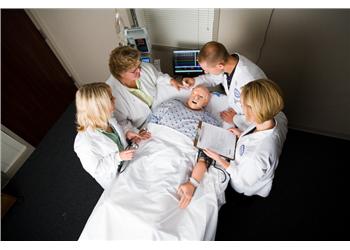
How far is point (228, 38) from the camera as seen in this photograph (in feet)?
6.33

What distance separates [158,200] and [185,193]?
0.17m

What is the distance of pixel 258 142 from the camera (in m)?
1.36

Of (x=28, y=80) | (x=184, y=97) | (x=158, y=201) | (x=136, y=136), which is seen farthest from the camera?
(x=28, y=80)

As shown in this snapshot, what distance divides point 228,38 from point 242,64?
473mm

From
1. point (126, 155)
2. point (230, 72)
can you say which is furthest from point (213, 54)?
point (126, 155)

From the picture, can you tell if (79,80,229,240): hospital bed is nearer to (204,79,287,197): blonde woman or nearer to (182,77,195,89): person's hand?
(204,79,287,197): blonde woman

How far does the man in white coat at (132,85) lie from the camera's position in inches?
62.4

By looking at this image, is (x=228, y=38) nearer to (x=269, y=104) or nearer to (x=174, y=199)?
(x=269, y=104)

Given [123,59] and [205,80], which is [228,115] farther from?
[123,59]

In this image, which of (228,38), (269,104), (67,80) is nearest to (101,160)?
(269,104)

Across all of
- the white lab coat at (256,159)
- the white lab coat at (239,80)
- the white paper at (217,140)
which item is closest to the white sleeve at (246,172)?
the white lab coat at (256,159)

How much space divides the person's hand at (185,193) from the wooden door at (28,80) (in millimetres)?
1934

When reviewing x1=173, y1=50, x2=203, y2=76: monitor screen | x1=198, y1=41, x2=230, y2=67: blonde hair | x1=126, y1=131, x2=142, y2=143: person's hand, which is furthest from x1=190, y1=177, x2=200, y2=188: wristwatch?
x1=173, y1=50, x2=203, y2=76: monitor screen

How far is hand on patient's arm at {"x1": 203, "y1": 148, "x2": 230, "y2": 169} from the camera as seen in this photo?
1460 millimetres
